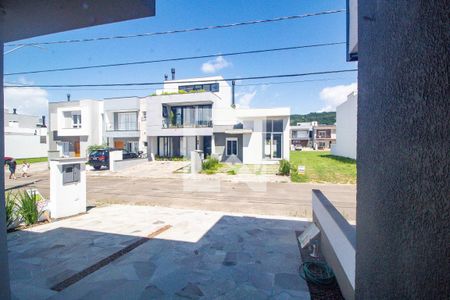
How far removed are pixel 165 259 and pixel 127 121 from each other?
1009 inches

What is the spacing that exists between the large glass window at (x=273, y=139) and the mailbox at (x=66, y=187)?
1639 cm

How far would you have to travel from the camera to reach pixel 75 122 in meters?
29.0

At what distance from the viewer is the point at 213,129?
2198cm

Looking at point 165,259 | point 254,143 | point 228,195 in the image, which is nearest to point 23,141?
point 254,143

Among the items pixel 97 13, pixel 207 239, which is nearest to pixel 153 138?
pixel 207 239

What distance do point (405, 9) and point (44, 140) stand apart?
4901 centimetres

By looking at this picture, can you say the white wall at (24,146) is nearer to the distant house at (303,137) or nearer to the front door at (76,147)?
the front door at (76,147)

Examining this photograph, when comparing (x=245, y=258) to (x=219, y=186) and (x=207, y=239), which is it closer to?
(x=207, y=239)

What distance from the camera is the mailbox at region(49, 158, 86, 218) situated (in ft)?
21.7

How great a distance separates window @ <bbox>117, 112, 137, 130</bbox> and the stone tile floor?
21658 millimetres

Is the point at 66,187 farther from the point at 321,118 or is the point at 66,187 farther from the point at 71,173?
the point at 321,118

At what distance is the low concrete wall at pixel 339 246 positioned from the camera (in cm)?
276

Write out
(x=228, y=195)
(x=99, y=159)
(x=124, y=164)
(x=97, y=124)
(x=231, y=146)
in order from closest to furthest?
(x=228, y=195), (x=99, y=159), (x=124, y=164), (x=231, y=146), (x=97, y=124)

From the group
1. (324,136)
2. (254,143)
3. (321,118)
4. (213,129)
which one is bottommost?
(254,143)
